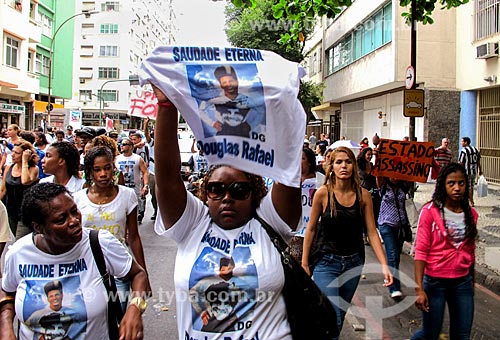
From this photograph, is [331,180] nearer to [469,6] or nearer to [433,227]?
[433,227]

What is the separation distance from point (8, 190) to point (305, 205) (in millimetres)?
3561

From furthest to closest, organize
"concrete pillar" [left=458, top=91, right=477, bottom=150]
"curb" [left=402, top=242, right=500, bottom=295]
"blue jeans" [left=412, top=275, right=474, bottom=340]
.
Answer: "concrete pillar" [left=458, top=91, right=477, bottom=150], "curb" [left=402, top=242, right=500, bottom=295], "blue jeans" [left=412, top=275, right=474, bottom=340]

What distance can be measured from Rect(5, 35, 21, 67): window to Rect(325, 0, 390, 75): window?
1940 centimetres

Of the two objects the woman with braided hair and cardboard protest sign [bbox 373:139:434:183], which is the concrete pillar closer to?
cardboard protest sign [bbox 373:139:434:183]

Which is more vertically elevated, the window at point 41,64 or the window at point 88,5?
the window at point 88,5

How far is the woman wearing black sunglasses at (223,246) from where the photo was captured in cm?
227

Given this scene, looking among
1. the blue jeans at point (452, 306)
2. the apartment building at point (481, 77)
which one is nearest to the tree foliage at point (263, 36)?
the apartment building at point (481, 77)

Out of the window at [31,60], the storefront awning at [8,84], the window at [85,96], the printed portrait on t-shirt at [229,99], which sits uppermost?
the window at [85,96]

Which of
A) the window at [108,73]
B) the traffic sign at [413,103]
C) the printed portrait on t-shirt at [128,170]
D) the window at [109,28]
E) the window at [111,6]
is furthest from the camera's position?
the window at [111,6]

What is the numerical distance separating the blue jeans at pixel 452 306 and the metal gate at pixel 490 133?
14.2m

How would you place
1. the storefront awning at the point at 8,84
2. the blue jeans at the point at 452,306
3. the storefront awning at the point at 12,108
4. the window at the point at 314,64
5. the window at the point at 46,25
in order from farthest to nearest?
the window at the point at 46,25
the window at the point at 314,64
the storefront awning at the point at 12,108
the storefront awning at the point at 8,84
the blue jeans at the point at 452,306

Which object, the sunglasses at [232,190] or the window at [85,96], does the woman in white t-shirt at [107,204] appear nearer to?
the sunglasses at [232,190]

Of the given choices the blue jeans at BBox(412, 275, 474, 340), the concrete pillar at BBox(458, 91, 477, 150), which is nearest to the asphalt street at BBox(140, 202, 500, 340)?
the blue jeans at BBox(412, 275, 474, 340)

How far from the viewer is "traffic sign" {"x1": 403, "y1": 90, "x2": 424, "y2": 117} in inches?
436
